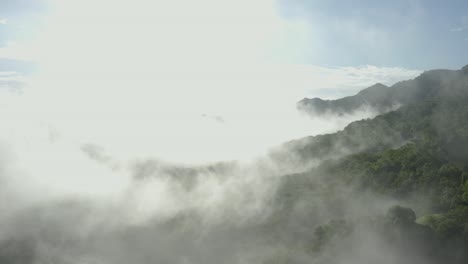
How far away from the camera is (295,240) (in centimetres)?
9481

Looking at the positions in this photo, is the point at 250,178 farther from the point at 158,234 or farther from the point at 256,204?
the point at 158,234

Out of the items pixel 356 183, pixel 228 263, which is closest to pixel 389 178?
pixel 356 183

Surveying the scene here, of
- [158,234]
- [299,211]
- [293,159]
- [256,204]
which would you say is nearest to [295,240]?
[299,211]

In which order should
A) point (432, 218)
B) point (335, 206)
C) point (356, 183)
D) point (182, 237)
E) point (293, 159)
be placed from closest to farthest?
point (432, 218)
point (335, 206)
point (356, 183)
point (182, 237)
point (293, 159)

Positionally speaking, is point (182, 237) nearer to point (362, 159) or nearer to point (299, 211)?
point (299, 211)

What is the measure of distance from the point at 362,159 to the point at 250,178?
2008 inches

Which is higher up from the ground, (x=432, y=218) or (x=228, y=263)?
(x=432, y=218)

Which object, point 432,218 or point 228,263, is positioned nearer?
point 432,218

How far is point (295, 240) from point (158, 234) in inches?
2481

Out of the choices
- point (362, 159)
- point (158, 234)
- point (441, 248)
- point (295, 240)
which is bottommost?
point (158, 234)

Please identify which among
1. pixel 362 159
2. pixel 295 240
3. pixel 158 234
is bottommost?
pixel 158 234

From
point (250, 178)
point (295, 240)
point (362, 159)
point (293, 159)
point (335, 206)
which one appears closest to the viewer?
point (295, 240)

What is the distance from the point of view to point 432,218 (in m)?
75.6

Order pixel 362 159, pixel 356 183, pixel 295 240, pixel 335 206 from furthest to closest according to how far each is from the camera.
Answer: pixel 362 159
pixel 356 183
pixel 335 206
pixel 295 240
